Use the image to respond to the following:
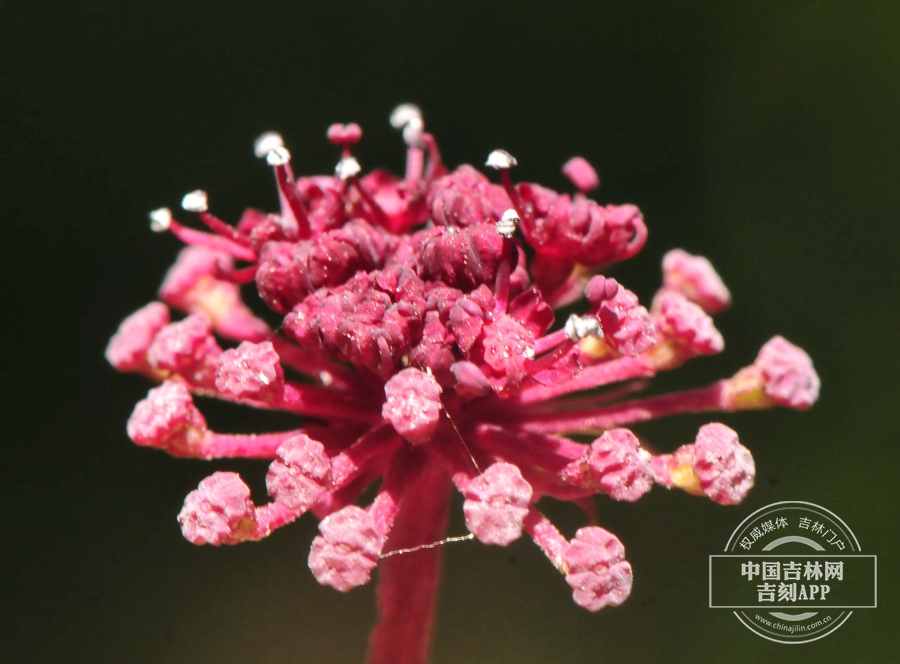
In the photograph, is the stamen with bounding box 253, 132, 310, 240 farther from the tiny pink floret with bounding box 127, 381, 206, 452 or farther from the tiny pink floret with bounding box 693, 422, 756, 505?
the tiny pink floret with bounding box 693, 422, 756, 505

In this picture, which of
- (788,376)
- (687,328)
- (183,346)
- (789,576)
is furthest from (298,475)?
(789,576)

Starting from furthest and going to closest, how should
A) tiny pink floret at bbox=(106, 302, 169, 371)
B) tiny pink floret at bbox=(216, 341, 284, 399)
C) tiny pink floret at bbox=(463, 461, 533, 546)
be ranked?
tiny pink floret at bbox=(106, 302, 169, 371) → tiny pink floret at bbox=(216, 341, 284, 399) → tiny pink floret at bbox=(463, 461, 533, 546)

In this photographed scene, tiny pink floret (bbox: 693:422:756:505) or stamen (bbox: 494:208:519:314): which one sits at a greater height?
stamen (bbox: 494:208:519:314)

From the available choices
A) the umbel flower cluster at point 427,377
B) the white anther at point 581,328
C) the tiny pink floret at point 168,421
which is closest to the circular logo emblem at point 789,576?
the umbel flower cluster at point 427,377

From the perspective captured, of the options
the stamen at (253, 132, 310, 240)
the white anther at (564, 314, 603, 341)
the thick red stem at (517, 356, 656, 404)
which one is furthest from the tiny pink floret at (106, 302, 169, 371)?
the white anther at (564, 314, 603, 341)

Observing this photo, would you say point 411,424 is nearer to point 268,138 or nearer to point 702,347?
point 702,347

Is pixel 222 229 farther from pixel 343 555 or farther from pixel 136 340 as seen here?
pixel 343 555

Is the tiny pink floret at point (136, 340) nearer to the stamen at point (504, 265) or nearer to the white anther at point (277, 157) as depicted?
the white anther at point (277, 157)
